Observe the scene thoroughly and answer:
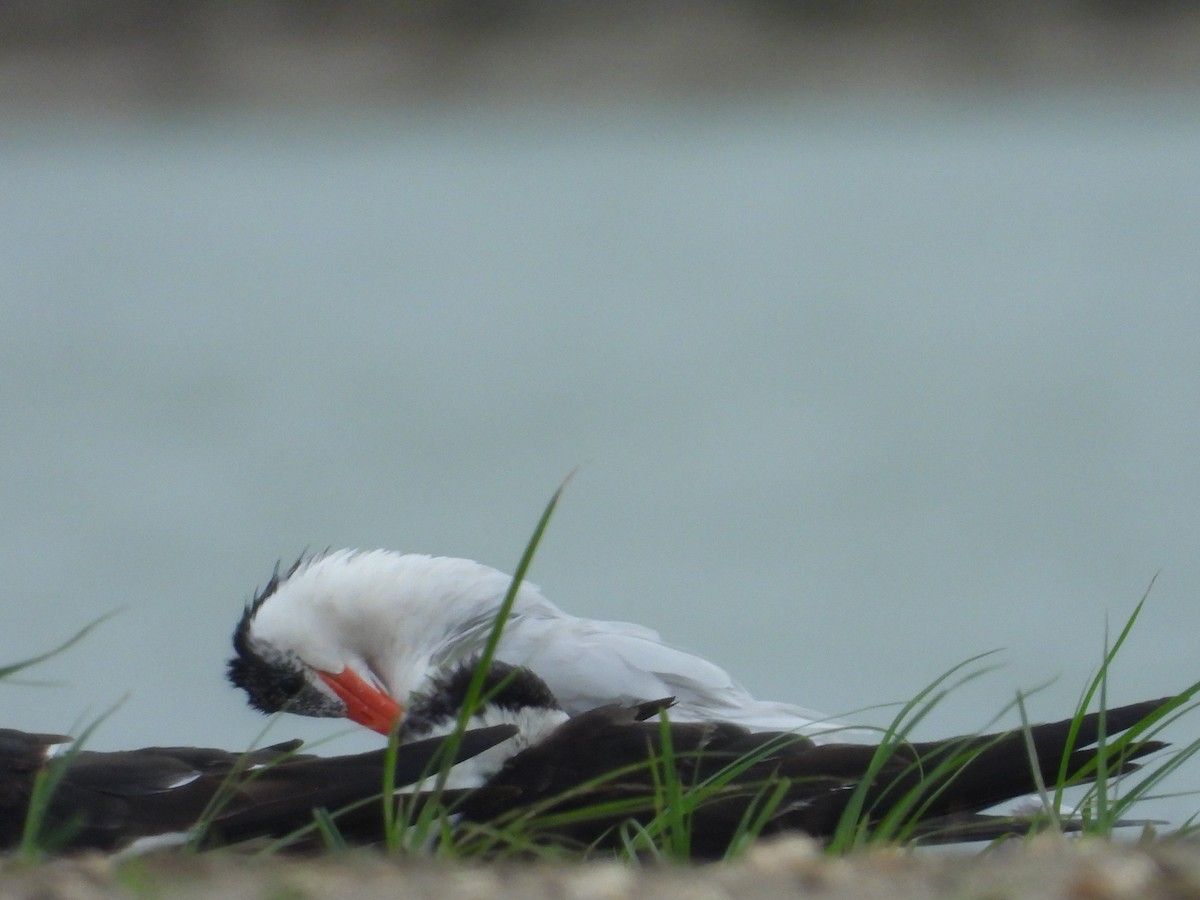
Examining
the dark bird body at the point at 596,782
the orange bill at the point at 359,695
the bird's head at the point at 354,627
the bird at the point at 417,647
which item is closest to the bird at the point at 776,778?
the dark bird body at the point at 596,782

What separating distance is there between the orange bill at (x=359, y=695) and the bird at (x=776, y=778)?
0.80m

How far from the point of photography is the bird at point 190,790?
3.54 feet

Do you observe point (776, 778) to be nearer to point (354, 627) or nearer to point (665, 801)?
point (665, 801)

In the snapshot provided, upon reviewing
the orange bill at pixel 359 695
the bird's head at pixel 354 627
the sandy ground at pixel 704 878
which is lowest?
the orange bill at pixel 359 695

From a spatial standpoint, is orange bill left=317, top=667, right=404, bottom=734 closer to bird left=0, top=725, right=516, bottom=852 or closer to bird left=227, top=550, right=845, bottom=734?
bird left=227, top=550, right=845, bottom=734

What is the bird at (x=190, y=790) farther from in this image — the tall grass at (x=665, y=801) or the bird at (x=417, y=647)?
the bird at (x=417, y=647)

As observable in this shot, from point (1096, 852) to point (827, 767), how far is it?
375 millimetres

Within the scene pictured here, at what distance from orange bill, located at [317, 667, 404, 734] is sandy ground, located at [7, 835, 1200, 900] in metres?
1.08

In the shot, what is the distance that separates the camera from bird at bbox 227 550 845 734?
154 cm

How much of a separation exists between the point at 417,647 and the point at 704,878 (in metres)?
1.06

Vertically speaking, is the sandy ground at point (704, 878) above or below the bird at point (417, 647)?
above

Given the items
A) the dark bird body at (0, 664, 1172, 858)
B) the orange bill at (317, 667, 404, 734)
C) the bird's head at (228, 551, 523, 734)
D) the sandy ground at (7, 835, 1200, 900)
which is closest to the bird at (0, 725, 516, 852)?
the dark bird body at (0, 664, 1172, 858)

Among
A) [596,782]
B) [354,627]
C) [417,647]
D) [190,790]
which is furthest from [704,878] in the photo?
[354,627]

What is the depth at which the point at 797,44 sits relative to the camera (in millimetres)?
8594
